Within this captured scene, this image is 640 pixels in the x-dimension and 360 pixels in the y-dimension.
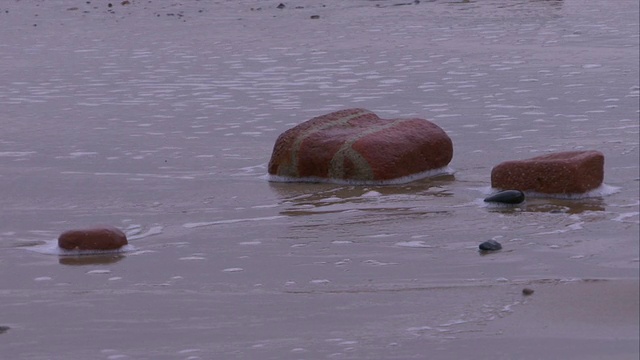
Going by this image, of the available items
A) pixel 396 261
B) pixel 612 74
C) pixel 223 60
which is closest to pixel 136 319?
pixel 396 261

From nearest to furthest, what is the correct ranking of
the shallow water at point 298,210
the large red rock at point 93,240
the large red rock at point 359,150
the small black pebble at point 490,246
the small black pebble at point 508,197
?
the shallow water at point 298,210, the small black pebble at point 490,246, the large red rock at point 93,240, the small black pebble at point 508,197, the large red rock at point 359,150

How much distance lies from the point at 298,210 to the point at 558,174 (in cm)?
147

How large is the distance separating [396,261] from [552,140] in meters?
3.45

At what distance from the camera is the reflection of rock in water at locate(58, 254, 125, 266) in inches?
237

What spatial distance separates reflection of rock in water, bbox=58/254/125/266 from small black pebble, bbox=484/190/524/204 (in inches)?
82.0

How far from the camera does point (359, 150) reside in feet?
26.0

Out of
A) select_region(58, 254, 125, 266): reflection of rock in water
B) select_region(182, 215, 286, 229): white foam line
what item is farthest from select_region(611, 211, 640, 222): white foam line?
select_region(58, 254, 125, 266): reflection of rock in water

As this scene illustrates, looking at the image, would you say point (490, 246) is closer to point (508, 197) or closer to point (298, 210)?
point (508, 197)

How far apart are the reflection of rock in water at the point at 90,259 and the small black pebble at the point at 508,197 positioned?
2.08 m

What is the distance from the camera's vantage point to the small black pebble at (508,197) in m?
6.84

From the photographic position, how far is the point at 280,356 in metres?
4.39

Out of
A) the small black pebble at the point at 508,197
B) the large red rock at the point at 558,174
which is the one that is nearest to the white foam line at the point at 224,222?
the small black pebble at the point at 508,197

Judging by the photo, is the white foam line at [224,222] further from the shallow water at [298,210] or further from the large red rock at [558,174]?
the large red rock at [558,174]

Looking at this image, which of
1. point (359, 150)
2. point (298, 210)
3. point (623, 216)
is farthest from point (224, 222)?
point (623, 216)
